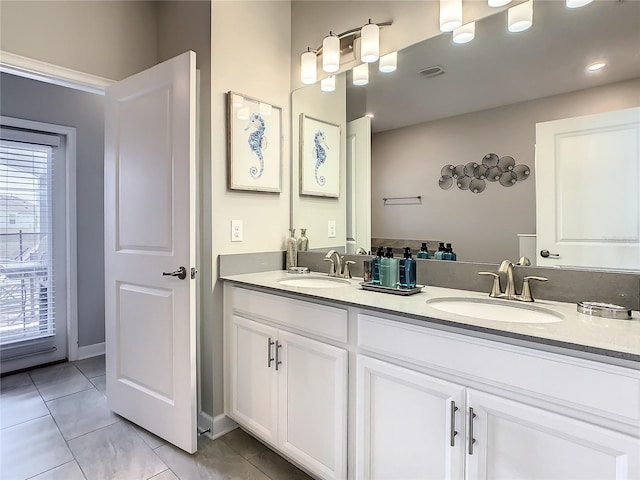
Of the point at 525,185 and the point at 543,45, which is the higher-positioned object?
the point at 543,45

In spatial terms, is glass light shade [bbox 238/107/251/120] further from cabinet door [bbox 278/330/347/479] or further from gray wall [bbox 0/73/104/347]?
gray wall [bbox 0/73/104/347]

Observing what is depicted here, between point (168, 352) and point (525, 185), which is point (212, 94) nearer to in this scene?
point (168, 352)

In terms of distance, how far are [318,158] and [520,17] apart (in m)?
1.28

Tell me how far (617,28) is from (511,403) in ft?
4.55

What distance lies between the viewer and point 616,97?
132 cm

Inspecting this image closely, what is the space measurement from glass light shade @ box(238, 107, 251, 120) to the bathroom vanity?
954 millimetres

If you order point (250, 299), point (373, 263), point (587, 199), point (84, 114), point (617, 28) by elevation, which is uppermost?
point (84, 114)

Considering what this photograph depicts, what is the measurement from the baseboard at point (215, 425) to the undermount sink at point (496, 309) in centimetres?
139

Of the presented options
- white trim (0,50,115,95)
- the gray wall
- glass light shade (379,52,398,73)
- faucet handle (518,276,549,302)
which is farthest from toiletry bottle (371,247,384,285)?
the gray wall

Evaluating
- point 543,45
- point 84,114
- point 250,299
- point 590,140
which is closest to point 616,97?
point 590,140

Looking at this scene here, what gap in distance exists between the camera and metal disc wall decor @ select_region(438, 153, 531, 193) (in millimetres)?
1555

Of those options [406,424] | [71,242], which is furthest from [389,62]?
[71,242]

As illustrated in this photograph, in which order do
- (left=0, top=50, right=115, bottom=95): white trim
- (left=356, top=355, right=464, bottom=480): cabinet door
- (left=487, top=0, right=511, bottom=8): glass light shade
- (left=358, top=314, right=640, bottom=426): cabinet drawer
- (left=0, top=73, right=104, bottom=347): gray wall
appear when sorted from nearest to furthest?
1. (left=358, top=314, right=640, bottom=426): cabinet drawer
2. (left=356, top=355, right=464, bottom=480): cabinet door
3. (left=487, top=0, right=511, bottom=8): glass light shade
4. (left=0, top=50, right=115, bottom=95): white trim
5. (left=0, top=73, right=104, bottom=347): gray wall

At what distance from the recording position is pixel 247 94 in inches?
85.0
